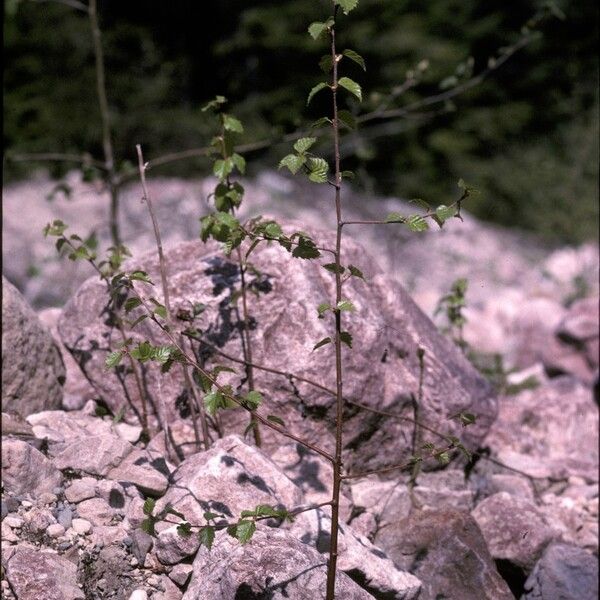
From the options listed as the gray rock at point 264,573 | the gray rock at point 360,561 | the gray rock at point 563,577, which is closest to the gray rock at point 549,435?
the gray rock at point 563,577

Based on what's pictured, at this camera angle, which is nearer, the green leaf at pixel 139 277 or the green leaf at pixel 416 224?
the green leaf at pixel 416 224

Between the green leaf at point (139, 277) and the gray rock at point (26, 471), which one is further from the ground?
the green leaf at point (139, 277)

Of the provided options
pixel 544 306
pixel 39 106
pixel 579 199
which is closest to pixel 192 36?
pixel 39 106

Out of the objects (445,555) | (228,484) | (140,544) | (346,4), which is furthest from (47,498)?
(346,4)

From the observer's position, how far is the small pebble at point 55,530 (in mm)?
2143

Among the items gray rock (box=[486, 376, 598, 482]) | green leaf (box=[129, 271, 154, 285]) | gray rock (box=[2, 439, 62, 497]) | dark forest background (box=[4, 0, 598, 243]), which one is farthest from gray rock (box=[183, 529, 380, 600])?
dark forest background (box=[4, 0, 598, 243])

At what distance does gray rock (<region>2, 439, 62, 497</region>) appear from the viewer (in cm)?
222

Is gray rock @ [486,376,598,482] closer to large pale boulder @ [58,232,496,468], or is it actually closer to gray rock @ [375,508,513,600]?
large pale boulder @ [58,232,496,468]

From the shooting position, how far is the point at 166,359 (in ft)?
6.51

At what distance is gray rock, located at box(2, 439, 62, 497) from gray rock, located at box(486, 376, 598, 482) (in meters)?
1.88

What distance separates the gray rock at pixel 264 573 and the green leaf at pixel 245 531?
8.1 inches

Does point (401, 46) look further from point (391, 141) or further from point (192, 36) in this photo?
point (192, 36)

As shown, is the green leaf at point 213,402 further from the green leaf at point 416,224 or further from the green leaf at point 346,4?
the green leaf at point 346,4

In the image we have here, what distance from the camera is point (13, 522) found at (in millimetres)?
2133
